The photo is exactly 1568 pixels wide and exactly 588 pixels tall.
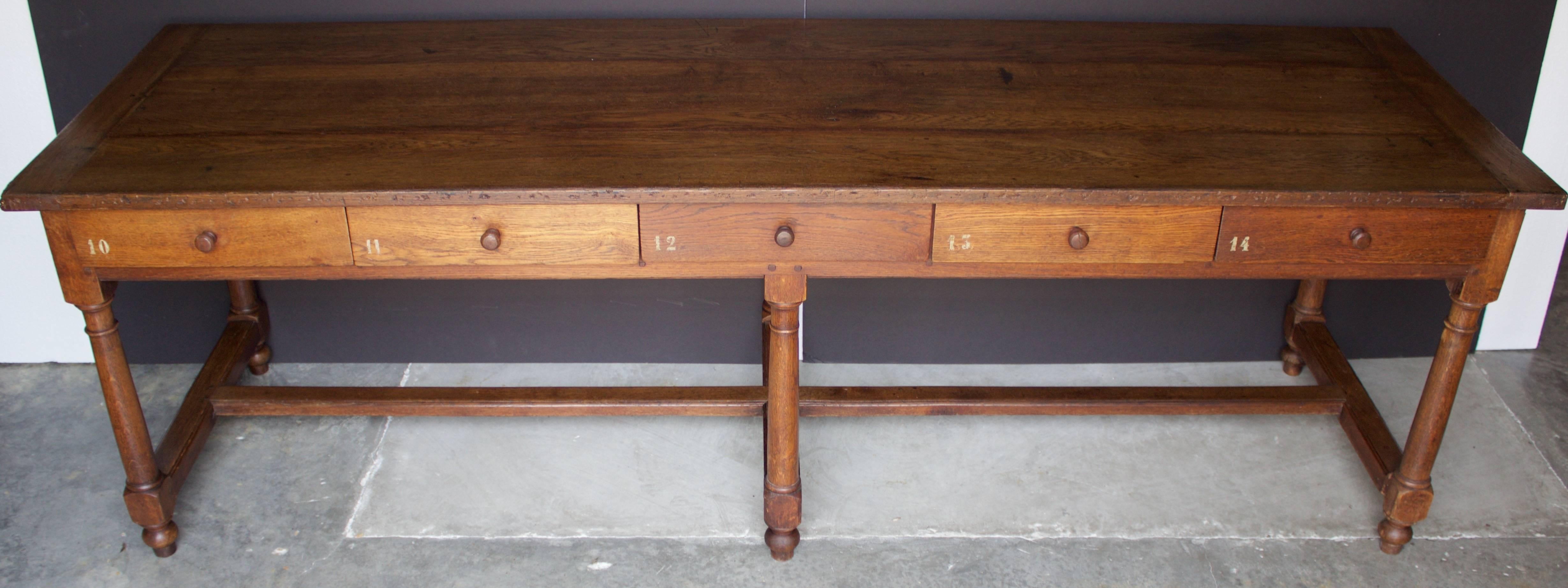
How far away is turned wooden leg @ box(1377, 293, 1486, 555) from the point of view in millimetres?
2312

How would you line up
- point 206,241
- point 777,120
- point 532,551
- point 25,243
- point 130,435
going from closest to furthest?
point 206,241, point 777,120, point 130,435, point 532,551, point 25,243

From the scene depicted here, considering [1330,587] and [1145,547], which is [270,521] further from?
[1330,587]

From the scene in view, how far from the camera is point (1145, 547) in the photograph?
2.55 meters

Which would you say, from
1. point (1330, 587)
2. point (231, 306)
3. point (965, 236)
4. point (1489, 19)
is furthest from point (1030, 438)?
point (231, 306)

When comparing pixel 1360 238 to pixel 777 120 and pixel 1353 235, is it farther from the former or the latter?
pixel 777 120

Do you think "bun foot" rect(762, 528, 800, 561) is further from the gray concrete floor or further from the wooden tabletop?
the wooden tabletop

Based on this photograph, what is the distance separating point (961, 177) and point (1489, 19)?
5.61 feet

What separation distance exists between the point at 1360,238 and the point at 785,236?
1.06 m

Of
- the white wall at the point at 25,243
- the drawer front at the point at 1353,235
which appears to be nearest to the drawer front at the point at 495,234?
the drawer front at the point at 1353,235

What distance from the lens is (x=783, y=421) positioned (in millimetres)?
2391

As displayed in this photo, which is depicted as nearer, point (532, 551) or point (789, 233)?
point (789, 233)

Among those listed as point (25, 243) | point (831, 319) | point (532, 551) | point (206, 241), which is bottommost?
point (532, 551)

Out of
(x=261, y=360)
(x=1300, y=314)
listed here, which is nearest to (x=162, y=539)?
(x=261, y=360)

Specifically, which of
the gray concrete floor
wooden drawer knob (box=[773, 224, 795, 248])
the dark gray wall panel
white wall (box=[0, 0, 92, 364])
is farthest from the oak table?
the dark gray wall panel
